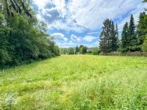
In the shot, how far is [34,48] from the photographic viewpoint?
13.6m

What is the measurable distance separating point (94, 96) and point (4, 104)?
2.19 m

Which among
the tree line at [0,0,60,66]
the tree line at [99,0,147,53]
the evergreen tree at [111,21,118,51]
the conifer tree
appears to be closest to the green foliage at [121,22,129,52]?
the tree line at [99,0,147,53]

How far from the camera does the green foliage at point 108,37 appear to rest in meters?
28.6

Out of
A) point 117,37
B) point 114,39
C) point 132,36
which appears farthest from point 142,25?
point 117,37

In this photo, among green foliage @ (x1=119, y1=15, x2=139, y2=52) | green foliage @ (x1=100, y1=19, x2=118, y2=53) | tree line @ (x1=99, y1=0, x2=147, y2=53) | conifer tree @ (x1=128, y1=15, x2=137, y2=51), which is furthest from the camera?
green foliage @ (x1=100, y1=19, x2=118, y2=53)

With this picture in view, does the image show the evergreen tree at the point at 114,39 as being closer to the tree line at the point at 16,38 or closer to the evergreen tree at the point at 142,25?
the evergreen tree at the point at 142,25

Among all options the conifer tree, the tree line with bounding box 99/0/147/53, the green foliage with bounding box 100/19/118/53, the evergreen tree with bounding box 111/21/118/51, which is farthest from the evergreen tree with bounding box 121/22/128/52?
the green foliage with bounding box 100/19/118/53

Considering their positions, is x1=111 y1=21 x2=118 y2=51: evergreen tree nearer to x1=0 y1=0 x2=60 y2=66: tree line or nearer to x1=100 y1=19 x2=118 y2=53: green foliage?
x1=100 y1=19 x2=118 y2=53: green foliage

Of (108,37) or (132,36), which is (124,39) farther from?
(108,37)

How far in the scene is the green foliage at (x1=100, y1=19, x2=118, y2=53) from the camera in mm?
28562

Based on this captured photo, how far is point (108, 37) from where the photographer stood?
2848 cm

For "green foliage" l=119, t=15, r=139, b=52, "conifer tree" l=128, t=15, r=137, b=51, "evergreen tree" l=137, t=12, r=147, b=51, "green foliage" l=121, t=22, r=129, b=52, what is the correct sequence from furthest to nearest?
"green foliage" l=121, t=22, r=129, b=52, "green foliage" l=119, t=15, r=139, b=52, "conifer tree" l=128, t=15, r=137, b=51, "evergreen tree" l=137, t=12, r=147, b=51

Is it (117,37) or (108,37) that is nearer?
(108,37)

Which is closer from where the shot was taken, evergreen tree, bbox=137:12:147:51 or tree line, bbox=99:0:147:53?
evergreen tree, bbox=137:12:147:51
